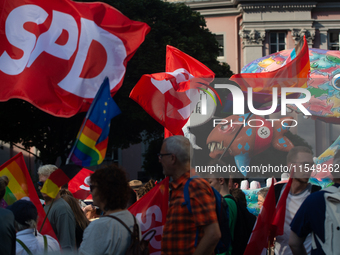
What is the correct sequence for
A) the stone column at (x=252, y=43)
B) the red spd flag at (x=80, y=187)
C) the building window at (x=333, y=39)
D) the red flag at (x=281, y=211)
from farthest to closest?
the building window at (x=333, y=39), the stone column at (x=252, y=43), the red spd flag at (x=80, y=187), the red flag at (x=281, y=211)

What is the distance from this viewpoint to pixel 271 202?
4.12 m

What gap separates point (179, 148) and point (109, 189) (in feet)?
1.84

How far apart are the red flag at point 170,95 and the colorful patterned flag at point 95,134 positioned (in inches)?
81.1

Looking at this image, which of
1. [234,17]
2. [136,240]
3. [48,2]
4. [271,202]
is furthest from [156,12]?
[136,240]

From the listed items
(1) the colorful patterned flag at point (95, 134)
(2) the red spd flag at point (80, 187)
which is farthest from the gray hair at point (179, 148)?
(2) the red spd flag at point (80, 187)

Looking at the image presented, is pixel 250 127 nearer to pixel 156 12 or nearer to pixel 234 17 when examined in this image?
pixel 156 12

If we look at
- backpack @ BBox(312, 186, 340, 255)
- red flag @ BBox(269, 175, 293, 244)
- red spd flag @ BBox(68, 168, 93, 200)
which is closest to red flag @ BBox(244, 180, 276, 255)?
red flag @ BBox(269, 175, 293, 244)

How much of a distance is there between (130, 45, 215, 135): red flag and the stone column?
2066cm

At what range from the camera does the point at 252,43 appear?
27094 millimetres

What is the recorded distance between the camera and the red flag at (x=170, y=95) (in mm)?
6504

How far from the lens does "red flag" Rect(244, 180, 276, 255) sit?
403cm

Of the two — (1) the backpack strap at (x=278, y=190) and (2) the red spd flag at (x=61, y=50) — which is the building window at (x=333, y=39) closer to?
(2) the red spd flag at (x=61, y=50)

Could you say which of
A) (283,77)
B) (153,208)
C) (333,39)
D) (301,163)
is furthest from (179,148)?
(333,39)

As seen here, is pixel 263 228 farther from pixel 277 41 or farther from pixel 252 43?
pixel 277 41
